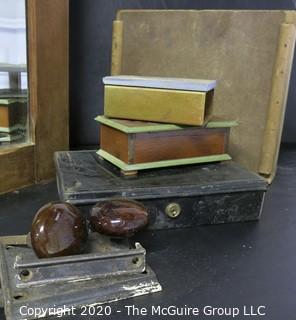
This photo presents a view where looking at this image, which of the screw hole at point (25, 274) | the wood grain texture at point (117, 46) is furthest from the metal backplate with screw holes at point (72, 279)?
the wood grain texture at point (117, 46)

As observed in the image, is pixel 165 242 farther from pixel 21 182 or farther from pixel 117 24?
pixel 117 24

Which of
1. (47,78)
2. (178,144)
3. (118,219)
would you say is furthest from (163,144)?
(47,78)

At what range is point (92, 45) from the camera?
1.06 meters

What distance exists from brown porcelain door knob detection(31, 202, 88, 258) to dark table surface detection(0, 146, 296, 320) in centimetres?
8

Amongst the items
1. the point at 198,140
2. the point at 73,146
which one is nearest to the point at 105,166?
the point at 198,140

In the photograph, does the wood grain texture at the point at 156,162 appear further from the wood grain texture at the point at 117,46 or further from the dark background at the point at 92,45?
the dark background at the point at 92,45

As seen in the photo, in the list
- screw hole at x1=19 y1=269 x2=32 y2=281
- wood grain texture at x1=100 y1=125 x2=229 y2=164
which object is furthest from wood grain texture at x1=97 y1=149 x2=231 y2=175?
screw hole at x1=19 y1=269 x2=32 y2=281

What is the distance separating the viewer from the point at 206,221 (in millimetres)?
640

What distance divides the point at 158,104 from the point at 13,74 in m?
0.32

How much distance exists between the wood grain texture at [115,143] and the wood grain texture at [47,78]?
0.17 metres

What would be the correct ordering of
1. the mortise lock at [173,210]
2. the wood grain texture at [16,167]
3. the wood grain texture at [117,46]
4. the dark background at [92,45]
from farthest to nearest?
the dark background at [92,45] → the wood grain texture at [117,46] → the wood grain texture at [16,167] → the mortise lock at [173,210]

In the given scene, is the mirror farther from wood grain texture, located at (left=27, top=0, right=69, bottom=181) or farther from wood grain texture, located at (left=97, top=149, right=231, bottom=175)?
wood grain texture, located at (left=97, top=149, right=231, bottom=175)

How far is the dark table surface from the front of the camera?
1.48 ft

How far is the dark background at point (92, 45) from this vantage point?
104cm
